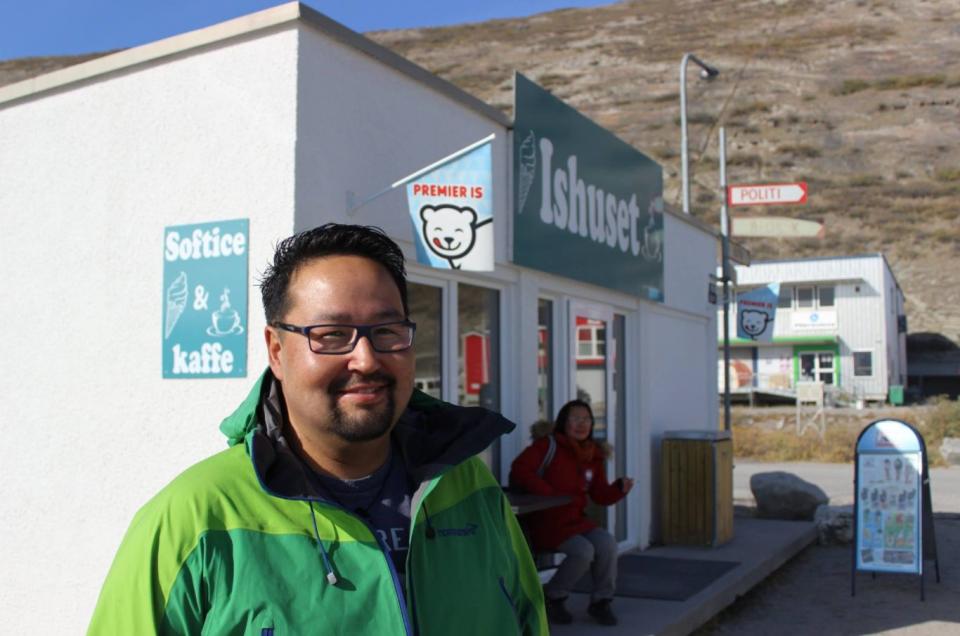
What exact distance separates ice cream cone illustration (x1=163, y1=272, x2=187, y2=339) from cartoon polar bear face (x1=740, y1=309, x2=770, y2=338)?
806 cm

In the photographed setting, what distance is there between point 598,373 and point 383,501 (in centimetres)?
695

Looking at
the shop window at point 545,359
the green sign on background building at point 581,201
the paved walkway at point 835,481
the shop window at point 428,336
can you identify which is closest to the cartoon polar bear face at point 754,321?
the green sign on background building at point 581,201

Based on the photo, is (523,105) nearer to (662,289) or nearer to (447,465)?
(662,289)

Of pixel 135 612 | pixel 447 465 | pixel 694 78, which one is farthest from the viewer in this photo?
pixel 694 78

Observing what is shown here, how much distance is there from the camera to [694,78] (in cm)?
8581

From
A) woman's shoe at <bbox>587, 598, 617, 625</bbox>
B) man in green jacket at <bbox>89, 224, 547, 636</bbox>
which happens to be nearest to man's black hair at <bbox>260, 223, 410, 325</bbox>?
man in green jacket at <bbox>89, 224, 547, 636</bbox>

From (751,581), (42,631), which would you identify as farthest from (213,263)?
(751,581)

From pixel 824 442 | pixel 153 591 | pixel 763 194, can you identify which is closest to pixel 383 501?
pixel 153 591

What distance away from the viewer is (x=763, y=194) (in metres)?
11.2

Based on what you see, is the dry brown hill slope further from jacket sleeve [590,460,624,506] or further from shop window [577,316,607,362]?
jacket sleeve [590,460,624,506]

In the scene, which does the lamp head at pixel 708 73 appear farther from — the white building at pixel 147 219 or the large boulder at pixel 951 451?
the large boulder at pixel 951 451

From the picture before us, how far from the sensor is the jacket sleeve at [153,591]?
1.64 meters

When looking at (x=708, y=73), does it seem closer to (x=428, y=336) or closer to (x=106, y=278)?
(x=428, y=336)

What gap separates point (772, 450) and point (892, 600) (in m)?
16.0
